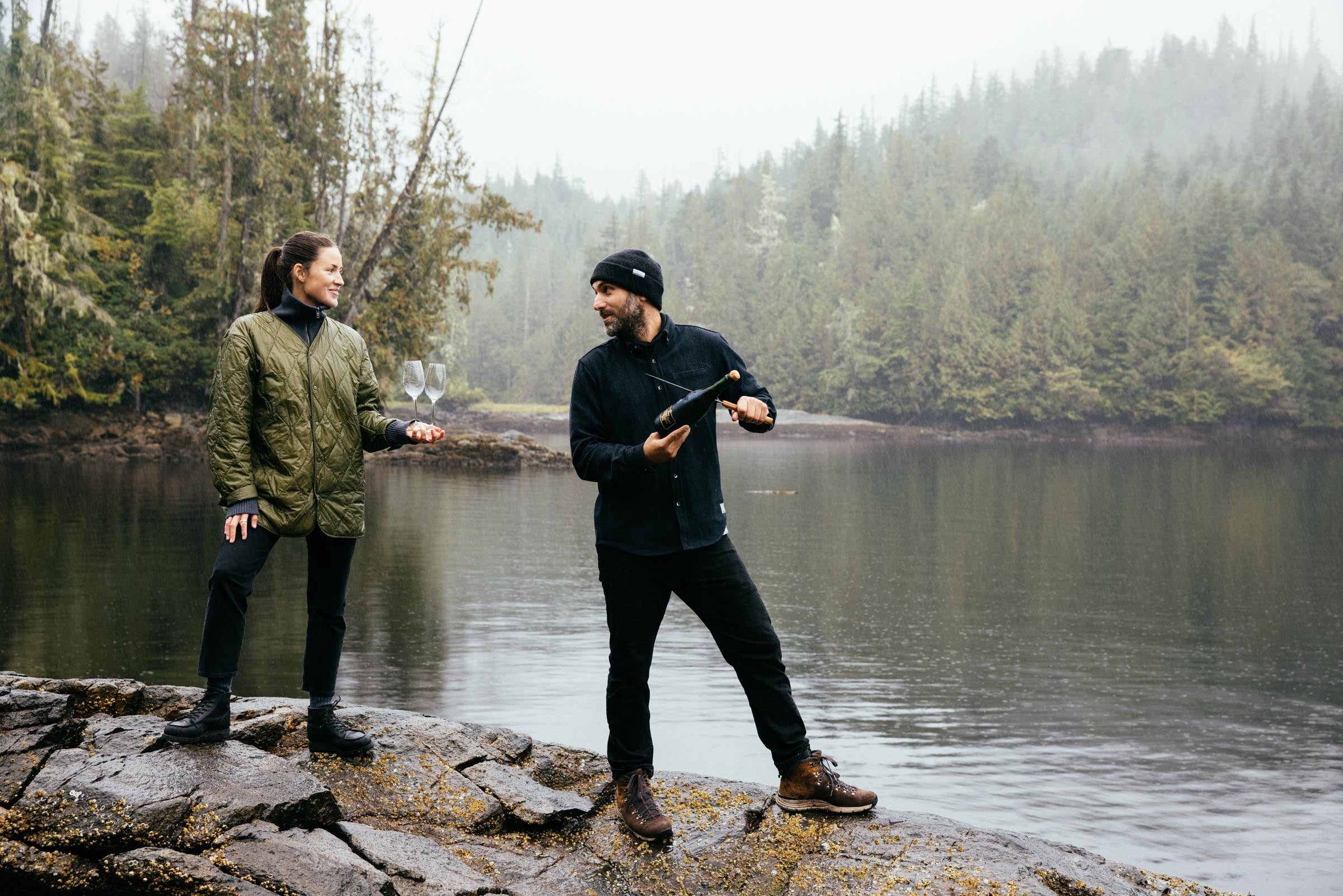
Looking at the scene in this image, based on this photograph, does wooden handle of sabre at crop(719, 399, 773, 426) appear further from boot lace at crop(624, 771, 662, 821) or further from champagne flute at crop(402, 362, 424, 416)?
champagne flute at crop(402, 362, 424, 416)

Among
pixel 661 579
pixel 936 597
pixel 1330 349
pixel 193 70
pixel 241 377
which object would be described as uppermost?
pixel 193 70

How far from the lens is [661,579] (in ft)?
13.8

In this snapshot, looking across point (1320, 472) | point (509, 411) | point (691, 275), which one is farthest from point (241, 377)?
point (691, 275)

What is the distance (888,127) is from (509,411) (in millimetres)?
99948

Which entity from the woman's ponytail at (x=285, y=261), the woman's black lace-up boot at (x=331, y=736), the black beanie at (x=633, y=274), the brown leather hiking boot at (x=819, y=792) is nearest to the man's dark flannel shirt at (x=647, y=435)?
the black beanie at (x=633, y=274)

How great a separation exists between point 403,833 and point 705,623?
4.24ft

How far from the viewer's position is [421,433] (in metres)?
4.37

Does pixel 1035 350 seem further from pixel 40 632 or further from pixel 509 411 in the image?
pixel 40 632

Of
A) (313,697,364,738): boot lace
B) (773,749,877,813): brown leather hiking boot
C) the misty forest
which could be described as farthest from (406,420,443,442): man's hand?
the misty forest

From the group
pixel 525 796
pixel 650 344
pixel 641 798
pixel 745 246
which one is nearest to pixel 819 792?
pixel 641 798

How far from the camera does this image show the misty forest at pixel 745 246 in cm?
3356

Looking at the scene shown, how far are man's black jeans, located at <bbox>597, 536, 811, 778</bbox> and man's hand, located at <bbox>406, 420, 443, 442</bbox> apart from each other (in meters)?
0.81

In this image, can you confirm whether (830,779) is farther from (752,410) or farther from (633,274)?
(633,274)

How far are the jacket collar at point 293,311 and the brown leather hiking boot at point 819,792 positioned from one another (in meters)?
2.57
